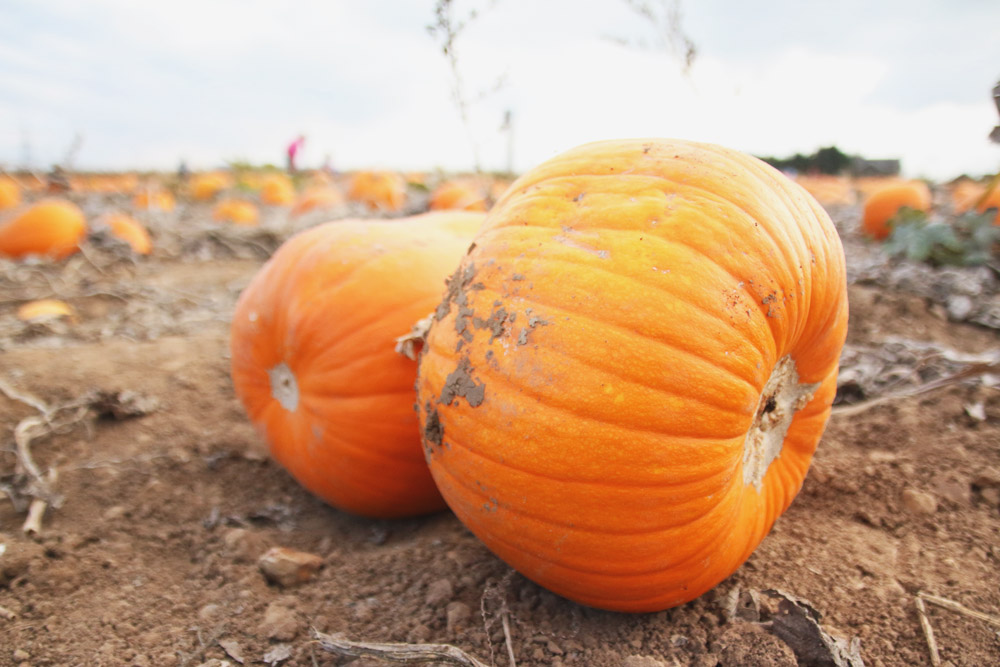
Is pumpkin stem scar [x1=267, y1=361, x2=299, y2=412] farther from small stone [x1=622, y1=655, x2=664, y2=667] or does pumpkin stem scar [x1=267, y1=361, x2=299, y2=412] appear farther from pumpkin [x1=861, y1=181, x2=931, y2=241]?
pumpkin [x1=861, y1=181, x2=931, y2=241]

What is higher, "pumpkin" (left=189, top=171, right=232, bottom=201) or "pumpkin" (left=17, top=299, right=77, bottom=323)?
"pumpkin" (left=17, top=299, right=77, bottom=323)

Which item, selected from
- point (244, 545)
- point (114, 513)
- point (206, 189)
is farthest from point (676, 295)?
point (206, 189)

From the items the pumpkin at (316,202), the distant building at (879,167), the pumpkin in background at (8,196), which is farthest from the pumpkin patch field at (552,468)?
the distant building at (879,167)

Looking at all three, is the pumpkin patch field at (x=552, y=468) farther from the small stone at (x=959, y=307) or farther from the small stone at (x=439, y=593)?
the small stone at (x=959, y=307)

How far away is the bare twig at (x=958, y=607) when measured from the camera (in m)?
1.52

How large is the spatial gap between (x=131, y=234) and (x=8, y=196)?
210 inches

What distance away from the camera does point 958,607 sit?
154 cm

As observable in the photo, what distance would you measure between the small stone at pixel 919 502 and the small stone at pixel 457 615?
56.1 inches

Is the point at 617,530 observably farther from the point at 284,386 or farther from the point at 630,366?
the point at 284,386

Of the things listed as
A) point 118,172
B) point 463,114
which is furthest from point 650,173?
point 118,172

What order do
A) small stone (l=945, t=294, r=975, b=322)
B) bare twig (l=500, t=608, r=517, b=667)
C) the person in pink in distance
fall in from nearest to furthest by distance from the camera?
1. bare twig (l=500, t=608, r=517, b=667)
2. small stone (l=945, t=294, r=975, b=322)
3. the person in pink in distance

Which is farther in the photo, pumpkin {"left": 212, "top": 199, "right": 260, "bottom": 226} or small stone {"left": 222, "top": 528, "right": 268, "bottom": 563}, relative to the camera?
pumpkin {"left": 212, "top": 199, "right": 260, "bottom": 226}

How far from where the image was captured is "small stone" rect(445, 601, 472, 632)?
65.1 inches

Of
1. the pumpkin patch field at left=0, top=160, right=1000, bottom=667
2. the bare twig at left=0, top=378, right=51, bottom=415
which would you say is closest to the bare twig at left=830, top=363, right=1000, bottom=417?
the pumpkin patch field at left=0, top=160, right=1000, bottom=667
